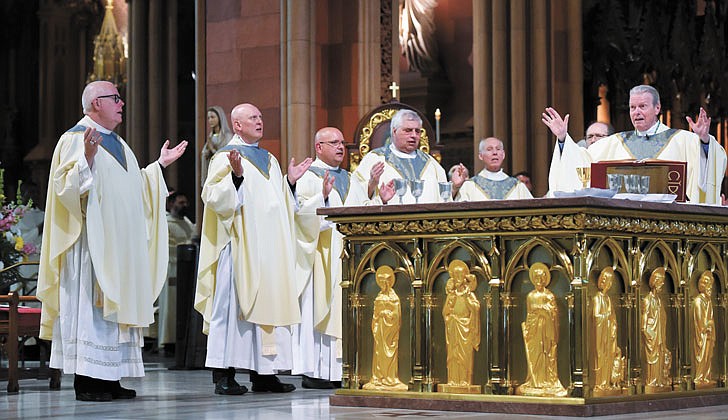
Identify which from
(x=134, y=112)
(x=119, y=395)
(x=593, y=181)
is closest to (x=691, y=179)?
(x=593, y=181)

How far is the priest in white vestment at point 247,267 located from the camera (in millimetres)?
9695

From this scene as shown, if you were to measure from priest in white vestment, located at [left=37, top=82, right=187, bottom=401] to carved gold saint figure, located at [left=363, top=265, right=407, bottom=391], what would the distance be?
1758mm

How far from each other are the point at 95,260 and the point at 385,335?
2025mm

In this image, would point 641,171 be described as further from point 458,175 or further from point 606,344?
point 458,175

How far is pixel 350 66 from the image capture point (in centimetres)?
1471

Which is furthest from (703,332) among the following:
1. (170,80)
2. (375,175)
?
(170,80)

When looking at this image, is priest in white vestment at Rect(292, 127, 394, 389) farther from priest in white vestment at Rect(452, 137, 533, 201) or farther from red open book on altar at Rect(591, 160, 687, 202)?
red open book on altar at Rect(591, 160, 687, 202)

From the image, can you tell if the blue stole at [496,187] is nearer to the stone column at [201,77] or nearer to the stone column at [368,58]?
the stone column at [368,58]

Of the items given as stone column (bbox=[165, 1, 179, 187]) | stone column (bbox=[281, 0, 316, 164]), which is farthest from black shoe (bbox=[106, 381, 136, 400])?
stone column (bbox=[165, 1, 179, 187])

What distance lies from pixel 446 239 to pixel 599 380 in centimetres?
117

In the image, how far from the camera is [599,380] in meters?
7.67

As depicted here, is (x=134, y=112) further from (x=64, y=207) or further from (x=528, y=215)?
(x=528, y=215)

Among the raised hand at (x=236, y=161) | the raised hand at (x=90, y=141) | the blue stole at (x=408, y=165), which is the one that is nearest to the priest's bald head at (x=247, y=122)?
the raised hand at (x=236, y=161)

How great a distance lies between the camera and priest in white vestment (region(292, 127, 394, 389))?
1076 centimetres
